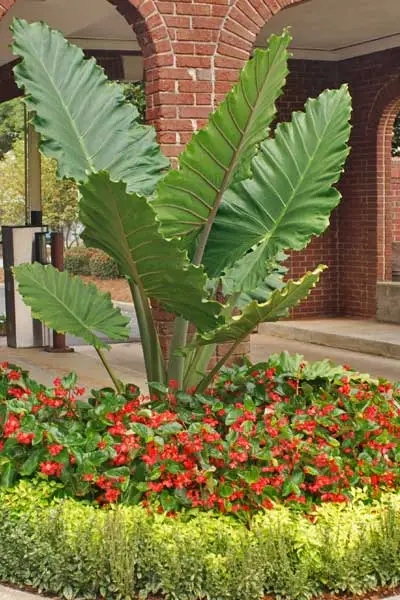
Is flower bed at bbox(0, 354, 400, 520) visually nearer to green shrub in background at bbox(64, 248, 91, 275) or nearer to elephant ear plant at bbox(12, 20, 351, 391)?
elephant ear plant at bbox(12, 20, 351, 391)

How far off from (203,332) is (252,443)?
1.05m

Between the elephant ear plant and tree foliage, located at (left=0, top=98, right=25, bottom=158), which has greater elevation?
tree foliage, located at (left=0, top=98, right=25, bottom=158)

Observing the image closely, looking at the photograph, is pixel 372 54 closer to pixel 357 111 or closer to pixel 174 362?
pixel 357 111

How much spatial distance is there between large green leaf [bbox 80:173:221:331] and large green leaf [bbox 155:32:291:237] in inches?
19.1

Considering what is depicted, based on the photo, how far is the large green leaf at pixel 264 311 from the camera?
6.80 m

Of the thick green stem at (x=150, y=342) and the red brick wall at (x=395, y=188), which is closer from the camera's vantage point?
the thick green stem at (x=150, y=342)

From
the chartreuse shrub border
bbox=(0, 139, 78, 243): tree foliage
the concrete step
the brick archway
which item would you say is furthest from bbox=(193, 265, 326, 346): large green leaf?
bbox=(0, 139, 78, 243): tree foliage

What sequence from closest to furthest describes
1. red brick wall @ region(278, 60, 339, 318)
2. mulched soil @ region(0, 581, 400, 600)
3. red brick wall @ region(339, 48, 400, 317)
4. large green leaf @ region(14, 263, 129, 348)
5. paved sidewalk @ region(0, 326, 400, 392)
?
mulched soil @ region(0, 581, 400, 600)
large green leaf @ region(14, 263, 129, 348)
paved sidewalk @ region(0, 326, 400, 392)
red brick wall @ region(339, 48, 400, 317)
red brick wall @ region(278, 60, 339, 318)

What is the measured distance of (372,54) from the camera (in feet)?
53.5

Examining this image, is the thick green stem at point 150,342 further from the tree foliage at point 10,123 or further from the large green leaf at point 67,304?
the tree foliage at point 10,123

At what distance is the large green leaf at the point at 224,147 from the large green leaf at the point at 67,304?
0.61 metres

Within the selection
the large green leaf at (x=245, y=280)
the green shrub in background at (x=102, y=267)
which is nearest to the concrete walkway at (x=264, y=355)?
the large green leaf at (x=245, y=280)

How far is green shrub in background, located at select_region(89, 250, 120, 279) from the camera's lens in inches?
1238

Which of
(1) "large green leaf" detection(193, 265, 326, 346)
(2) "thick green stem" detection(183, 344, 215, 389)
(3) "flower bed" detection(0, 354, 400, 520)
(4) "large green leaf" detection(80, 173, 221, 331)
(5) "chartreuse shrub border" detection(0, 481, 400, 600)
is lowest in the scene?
(5) "chartreuse shrub border" detection(0, 481, 400, 600)
